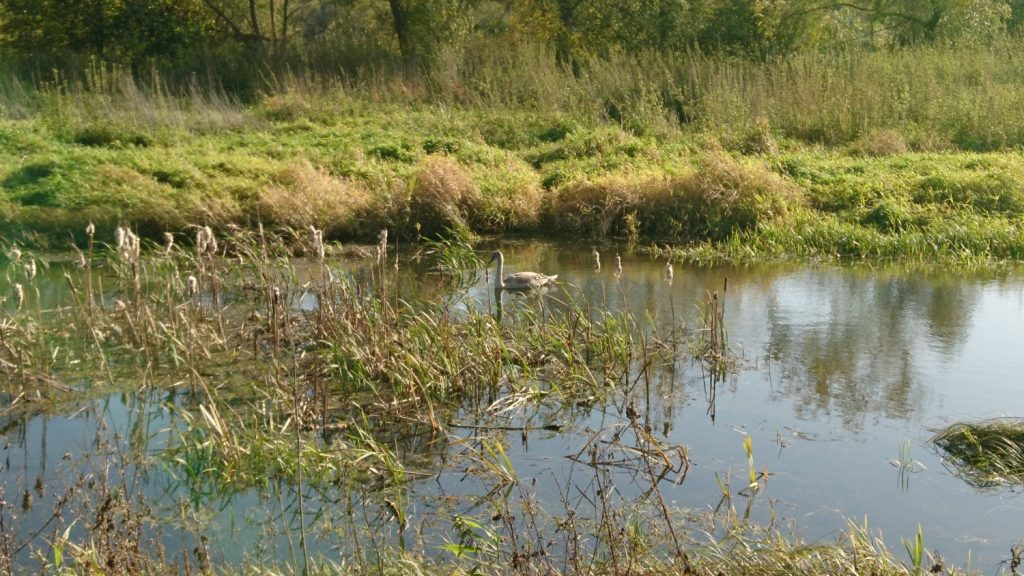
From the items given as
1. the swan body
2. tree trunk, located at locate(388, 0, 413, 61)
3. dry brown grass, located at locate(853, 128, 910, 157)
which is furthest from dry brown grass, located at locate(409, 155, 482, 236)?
tree trunk, located at locate(388, 0, 413, 61)

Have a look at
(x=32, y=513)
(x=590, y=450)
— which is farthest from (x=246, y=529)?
(x=590, y=450)

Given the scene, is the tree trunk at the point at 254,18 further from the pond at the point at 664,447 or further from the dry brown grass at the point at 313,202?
the pond at the point at 664,447

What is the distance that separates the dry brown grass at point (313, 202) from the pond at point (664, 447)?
11.2ft

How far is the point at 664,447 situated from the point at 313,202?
7.72 meters

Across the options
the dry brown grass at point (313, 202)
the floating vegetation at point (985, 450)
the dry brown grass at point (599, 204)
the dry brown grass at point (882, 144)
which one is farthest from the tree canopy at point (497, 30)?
the floating vegetation at point (985, 450)

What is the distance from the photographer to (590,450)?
6801mm

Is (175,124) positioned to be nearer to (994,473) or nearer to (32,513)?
(32,513)

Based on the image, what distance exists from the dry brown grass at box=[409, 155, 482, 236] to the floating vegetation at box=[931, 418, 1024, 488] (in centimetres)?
754

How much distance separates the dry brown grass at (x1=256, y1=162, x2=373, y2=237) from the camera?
13.1 m

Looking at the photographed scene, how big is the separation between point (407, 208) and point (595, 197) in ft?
7.89

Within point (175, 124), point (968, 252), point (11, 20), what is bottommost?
point (968, 252)

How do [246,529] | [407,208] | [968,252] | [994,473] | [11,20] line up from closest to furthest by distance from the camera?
[246,529], [994,473], [968,252], [407,208], [11,20]

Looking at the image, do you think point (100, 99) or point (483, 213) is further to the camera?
point (100, 99)

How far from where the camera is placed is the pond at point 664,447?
5.77 meters
